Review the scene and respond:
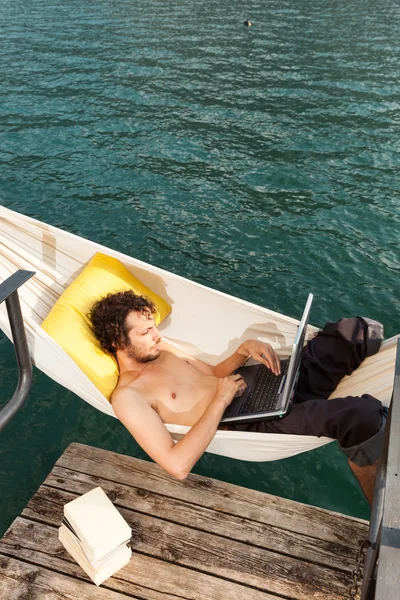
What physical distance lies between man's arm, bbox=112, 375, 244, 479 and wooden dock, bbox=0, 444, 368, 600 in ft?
0.79

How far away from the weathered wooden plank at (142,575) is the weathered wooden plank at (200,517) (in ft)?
A: 0.48

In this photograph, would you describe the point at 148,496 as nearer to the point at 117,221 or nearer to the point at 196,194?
the point at 117,221

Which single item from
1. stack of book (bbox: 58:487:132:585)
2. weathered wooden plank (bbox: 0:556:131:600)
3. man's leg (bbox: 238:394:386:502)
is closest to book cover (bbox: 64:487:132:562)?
stack of book (bbox: 58:487:132:585)

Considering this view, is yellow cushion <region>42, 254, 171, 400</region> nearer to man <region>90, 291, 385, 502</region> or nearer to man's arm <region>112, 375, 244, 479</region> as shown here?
man <region>90, 291, 385, 502</region>

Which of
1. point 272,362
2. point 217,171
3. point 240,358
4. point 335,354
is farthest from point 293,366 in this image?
point 217,171

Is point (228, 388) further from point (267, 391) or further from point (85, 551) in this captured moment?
point (85, 551)

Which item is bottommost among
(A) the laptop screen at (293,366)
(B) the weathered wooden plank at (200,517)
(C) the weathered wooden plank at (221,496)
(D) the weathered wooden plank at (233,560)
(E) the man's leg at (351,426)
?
(D) the weathered wooden plank at (233,560)

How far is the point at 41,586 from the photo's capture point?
209cm

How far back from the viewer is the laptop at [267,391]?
2465 mm

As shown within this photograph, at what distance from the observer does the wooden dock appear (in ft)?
6.87

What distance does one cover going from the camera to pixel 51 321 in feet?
9.40

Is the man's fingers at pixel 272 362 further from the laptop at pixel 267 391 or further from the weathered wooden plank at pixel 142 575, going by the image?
the weathered wooden plank at pixel 142 575

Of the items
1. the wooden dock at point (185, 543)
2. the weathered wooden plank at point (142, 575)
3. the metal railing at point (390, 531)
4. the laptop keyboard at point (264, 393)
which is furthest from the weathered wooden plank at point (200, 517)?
the metal railing at point (390, 531)

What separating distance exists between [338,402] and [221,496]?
65cm
